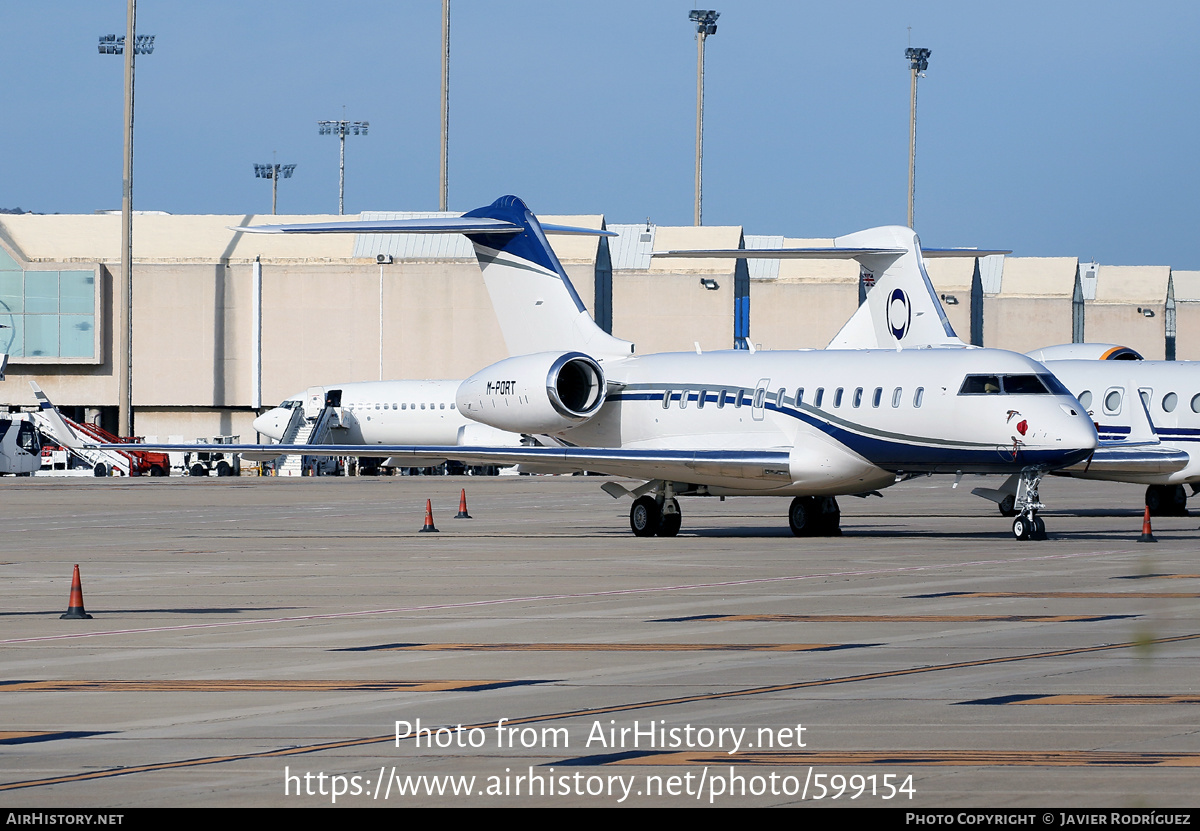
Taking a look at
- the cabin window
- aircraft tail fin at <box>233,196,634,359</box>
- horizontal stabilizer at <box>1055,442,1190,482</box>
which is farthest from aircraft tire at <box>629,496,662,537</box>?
the cabin window

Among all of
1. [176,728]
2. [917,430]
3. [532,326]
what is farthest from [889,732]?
[532,326]

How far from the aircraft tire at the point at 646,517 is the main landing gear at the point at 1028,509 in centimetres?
605

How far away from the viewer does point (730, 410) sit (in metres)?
29.0

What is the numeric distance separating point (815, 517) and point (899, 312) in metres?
10.6

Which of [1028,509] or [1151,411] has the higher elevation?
[1151,411]

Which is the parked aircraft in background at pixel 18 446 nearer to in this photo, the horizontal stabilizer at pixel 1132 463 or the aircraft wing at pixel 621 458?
the aircraft wing at pixel 621 458

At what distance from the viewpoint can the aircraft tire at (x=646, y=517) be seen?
94.8 feet

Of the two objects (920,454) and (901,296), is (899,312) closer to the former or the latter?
(901,296)

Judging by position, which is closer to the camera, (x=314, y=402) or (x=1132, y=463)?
(x=1132, y=463)

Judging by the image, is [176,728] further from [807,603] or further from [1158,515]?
[1158,515]

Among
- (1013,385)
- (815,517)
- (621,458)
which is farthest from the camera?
(815,517)

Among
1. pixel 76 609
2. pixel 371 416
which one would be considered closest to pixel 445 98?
pixel 371 416

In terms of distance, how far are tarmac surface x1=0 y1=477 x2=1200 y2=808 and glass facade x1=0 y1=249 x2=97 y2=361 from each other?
52.7m

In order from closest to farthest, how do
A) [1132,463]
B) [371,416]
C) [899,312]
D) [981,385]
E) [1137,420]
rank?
[981,385] < [1132,463] < [1137,420] < [899,312] < [371,416]
